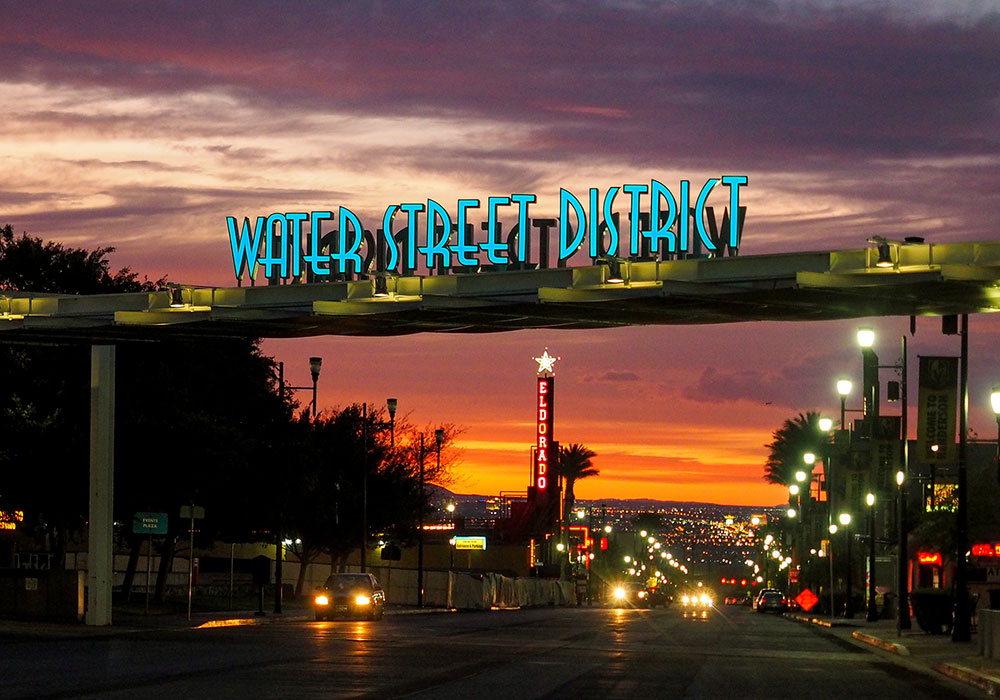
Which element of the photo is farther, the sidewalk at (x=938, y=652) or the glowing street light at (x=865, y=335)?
the glowing street light at (x=865, y=335)

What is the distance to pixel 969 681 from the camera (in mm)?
26391

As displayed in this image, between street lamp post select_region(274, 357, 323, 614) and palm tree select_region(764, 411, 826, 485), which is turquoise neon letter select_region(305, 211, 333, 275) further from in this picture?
palm tree select_region(764, 411, 826, 485)

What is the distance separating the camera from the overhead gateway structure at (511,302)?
101 feet

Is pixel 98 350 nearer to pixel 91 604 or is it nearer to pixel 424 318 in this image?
pixel 91 604

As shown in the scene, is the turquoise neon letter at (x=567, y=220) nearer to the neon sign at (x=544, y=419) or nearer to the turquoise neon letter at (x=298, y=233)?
the turquoise neon letter at (x=298, y=233)

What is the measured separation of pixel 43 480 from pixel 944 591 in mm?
27576

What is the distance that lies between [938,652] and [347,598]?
2175 cm

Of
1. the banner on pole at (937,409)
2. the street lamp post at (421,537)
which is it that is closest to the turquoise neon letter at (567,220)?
the banner on pole at (937,409)

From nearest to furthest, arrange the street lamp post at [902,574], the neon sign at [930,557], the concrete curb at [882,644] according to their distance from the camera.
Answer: the concrete curb at [882,644], the street lamp post at [902,574], the neon sign at [930,557]

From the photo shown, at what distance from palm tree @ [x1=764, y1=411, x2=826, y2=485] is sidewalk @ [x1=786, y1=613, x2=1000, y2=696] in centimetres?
6502

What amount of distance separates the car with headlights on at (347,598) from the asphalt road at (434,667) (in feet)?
31.3

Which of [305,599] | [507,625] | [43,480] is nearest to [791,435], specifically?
[305,599]

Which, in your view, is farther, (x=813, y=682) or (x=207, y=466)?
(x=207, y=466)

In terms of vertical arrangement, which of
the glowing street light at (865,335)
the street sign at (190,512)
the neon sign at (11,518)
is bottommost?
the neon sign at (11,518)
